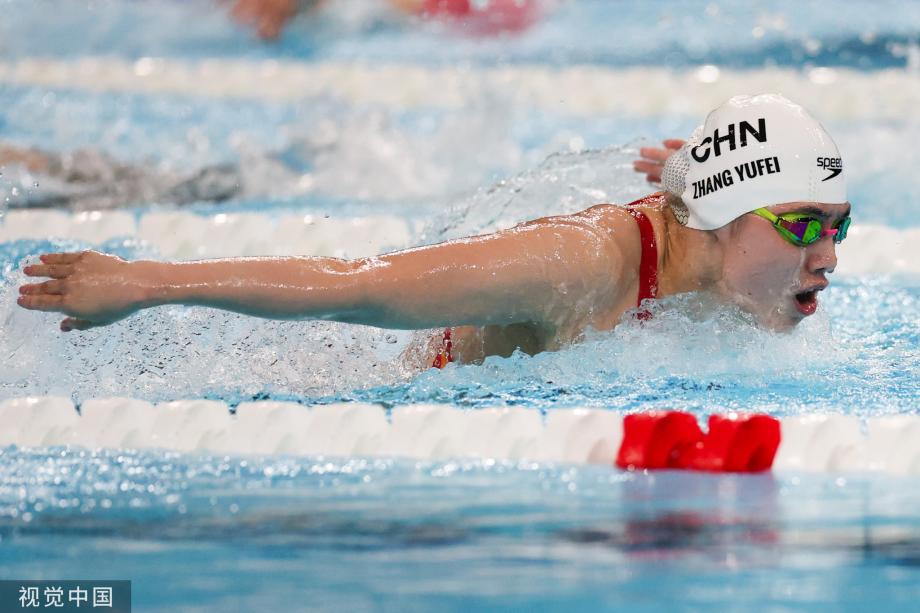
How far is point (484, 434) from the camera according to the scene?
2578 millimetres

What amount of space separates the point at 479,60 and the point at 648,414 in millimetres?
5935

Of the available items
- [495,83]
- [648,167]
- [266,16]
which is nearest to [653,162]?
[648,167]

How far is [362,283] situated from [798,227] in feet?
3.09

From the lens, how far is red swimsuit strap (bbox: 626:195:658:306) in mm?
2676

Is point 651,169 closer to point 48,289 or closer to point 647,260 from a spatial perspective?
point 647,260

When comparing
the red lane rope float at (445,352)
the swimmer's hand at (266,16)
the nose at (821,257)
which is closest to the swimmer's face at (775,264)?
the nose at (821,257)

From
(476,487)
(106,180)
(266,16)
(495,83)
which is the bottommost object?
(476,487)

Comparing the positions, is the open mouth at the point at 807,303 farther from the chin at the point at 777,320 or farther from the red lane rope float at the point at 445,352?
the red lane rope float at the point at 445,352

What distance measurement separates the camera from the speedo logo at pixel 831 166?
2.74 meters

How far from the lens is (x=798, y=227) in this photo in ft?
8.76

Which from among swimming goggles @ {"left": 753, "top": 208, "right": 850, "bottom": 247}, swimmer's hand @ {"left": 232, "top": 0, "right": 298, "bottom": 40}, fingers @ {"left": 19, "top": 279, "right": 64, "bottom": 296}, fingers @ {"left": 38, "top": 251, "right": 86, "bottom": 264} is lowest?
fingers @ {"left": 19, "top": 279, "right": 64, "bottom": 296}

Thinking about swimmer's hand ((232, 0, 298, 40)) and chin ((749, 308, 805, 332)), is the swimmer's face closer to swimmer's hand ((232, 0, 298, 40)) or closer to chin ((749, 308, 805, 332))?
chin ((749, 308, 805, 332))

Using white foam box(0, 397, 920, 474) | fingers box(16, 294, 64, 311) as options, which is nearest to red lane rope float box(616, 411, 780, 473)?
white foam box(0, 397, 920, 474)

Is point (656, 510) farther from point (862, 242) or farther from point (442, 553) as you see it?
point (862, 242)
